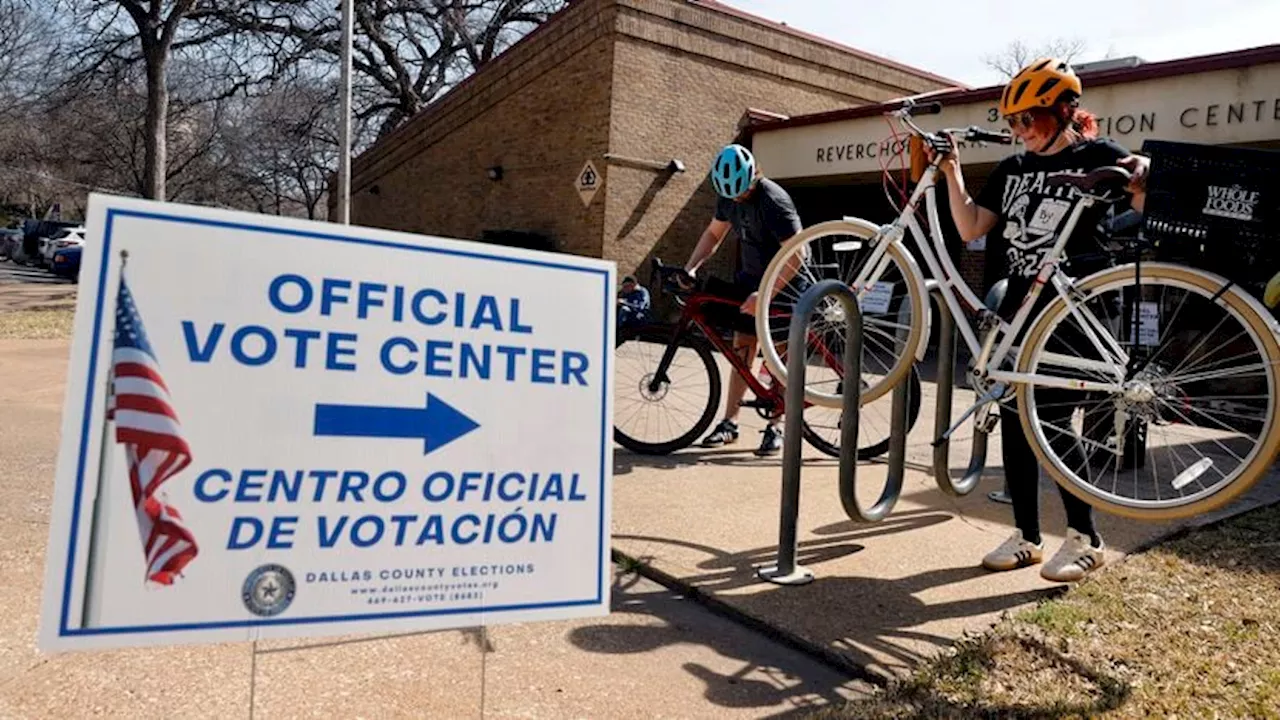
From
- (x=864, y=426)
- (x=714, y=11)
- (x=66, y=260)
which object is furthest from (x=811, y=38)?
(x=66, y=260)

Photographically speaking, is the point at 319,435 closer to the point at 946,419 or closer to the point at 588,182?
the point at 946,419

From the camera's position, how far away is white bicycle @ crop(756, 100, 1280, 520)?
111 inches

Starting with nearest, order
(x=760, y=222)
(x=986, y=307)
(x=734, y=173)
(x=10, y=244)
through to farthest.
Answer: (x=986, y=307), (x=734, y=173), (x=760, y=222), (x=10, y=244)

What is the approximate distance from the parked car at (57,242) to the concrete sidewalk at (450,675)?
27135 mm

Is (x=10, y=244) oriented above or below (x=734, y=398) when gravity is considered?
above

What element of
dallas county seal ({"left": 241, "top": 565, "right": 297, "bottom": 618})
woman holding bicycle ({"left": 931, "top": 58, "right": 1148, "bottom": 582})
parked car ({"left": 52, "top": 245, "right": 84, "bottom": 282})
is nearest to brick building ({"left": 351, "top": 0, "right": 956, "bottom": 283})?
woman holding bicycle ({"left": 931, "top": 58, "right": 1148, "bottom": 582})

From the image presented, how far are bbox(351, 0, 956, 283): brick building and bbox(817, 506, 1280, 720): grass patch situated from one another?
41.2ft

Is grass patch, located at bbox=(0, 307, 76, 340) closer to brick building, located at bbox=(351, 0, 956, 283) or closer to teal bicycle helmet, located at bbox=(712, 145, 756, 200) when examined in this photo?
brick building, located at bbox=(351, 0, 956, 283)

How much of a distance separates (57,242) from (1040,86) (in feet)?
103

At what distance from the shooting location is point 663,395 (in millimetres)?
5707

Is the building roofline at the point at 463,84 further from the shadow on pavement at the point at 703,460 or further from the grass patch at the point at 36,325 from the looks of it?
the shadow on pavement at the point at 703,460

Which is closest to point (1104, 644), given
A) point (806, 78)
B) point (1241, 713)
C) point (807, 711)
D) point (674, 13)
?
point (1241, 713)

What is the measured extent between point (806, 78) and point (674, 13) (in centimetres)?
305

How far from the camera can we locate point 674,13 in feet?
51.5
